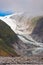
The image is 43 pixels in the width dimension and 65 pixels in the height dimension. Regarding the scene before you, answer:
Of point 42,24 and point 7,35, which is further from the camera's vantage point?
point 42,24

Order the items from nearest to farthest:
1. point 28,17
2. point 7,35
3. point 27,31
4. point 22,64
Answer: point 22,64 → point 7,35 → point 27,31 → point 28,17

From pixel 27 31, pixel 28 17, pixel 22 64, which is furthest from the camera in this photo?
pixel 28 17

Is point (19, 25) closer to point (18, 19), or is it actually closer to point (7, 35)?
point (18, 19)

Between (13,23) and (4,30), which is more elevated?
(13,23)

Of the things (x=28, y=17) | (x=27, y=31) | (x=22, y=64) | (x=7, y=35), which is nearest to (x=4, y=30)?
(x=7, y=35)

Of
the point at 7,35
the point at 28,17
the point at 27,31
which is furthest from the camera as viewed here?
the point at 28,17

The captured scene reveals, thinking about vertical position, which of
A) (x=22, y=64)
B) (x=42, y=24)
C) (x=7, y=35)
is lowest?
(x=22, y=64)

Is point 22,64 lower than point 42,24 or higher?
lower

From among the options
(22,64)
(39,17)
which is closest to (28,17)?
(39,17)

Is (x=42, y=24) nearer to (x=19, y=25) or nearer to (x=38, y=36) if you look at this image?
(x=38, y=36)
